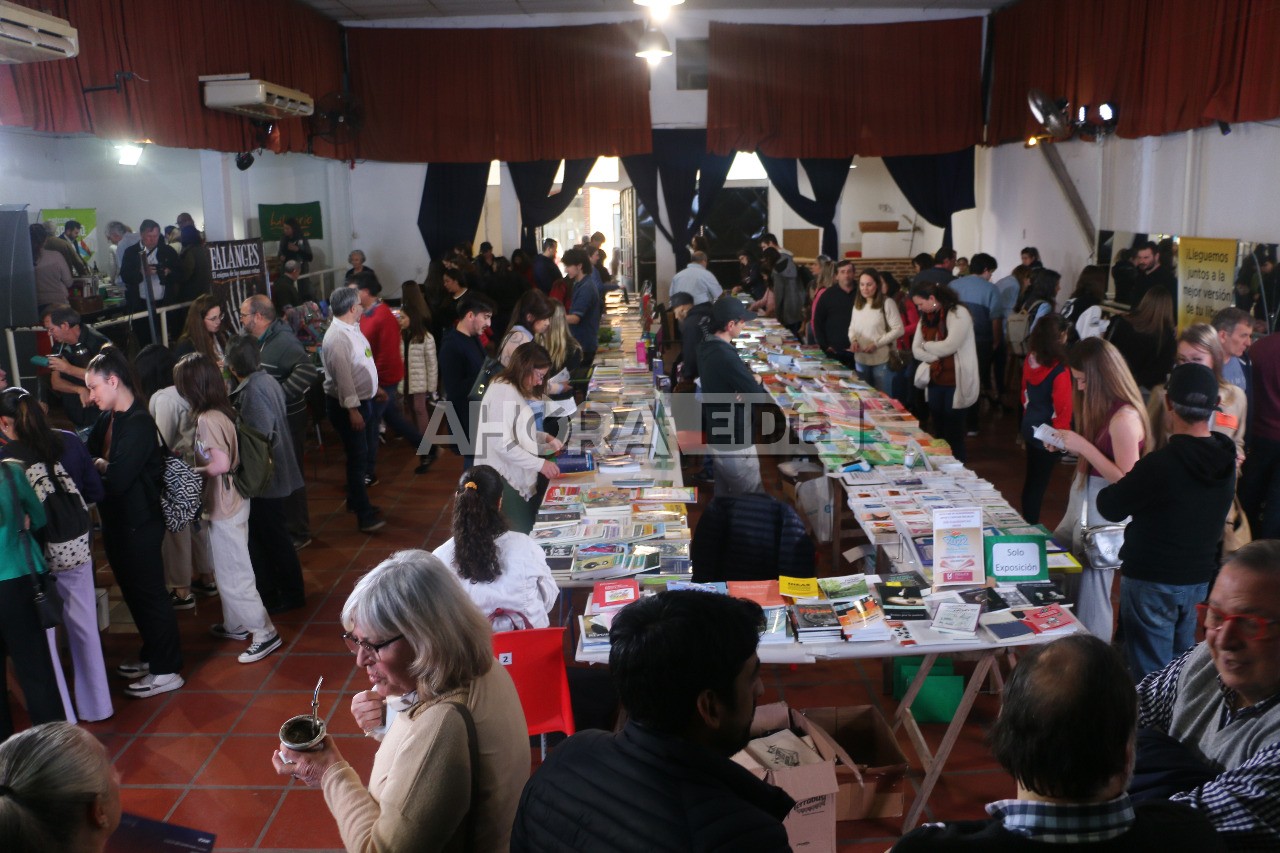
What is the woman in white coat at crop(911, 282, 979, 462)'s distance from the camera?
21.8 feet

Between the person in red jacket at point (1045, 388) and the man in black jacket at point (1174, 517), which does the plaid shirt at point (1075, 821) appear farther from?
the person in red jacket at point (1045, 388)

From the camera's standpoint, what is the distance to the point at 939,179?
42.7 ft

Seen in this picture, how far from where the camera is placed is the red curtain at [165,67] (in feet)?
20.8

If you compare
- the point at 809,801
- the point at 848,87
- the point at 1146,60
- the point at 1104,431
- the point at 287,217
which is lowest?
the point at 809,801

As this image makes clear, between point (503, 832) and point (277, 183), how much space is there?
13.3 m

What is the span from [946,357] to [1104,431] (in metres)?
2.79

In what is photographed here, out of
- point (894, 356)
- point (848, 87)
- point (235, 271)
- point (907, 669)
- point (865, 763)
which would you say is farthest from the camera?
point (848, 87)

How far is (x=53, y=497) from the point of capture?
384 cm

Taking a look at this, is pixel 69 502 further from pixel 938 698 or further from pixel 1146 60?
pixel 1146 60

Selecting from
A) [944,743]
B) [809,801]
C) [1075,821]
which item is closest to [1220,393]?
[944,743]

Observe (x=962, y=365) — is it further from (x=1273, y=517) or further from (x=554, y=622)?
(x=554, y=622)

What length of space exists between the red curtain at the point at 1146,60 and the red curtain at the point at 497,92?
4360 mm

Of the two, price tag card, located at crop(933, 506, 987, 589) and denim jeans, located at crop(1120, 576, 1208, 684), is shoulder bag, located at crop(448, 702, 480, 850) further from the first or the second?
denim jeans, located at crop(1120, 576, 1208, 684)

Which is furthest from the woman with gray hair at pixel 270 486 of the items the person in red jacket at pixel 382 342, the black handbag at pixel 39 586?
the person in red jacket at pixel 382 342
